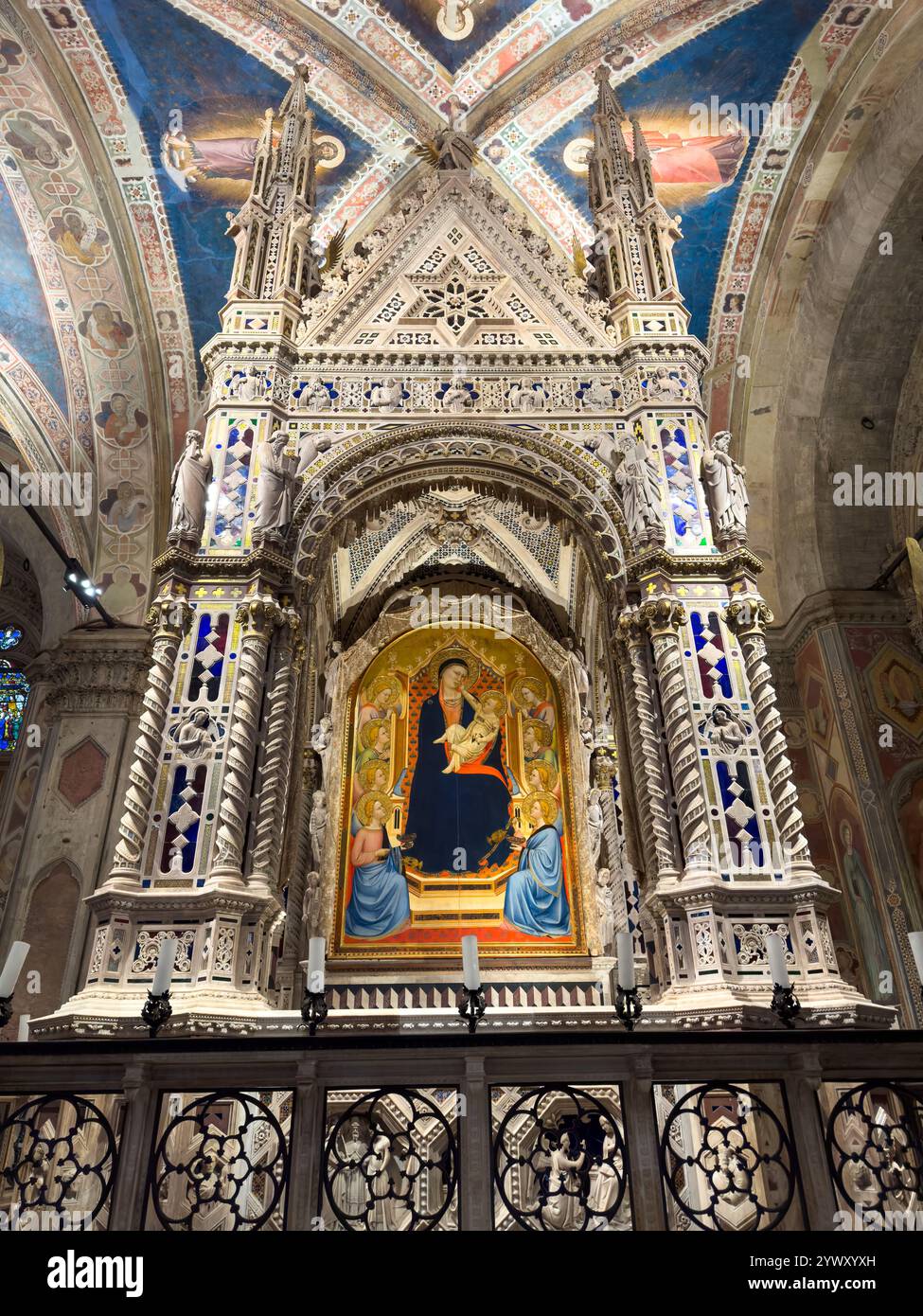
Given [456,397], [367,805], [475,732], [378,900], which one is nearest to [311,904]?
[378,900]

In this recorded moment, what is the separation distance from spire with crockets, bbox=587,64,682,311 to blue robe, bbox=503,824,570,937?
7.16m

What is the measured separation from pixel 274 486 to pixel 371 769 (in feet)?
16.9

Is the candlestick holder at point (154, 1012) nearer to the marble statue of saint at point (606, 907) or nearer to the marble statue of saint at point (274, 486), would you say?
the marble statue of saint at point (274, 486)

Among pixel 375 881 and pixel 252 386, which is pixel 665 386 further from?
pixel 375 881

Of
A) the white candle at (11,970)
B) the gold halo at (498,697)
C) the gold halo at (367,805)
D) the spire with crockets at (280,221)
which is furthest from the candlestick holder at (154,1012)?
the gold halo at (498,697)

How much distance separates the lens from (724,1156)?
652 cm

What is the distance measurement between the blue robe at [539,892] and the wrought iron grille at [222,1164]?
17.2ft

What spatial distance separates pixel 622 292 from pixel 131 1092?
32.1ft

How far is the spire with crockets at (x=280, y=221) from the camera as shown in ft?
34.8

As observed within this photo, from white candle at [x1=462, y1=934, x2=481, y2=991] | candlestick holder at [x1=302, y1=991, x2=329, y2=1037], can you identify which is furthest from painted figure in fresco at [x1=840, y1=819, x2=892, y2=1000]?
candlestick holder at [x1=302, y1=991, x2=329, y2=1037]
